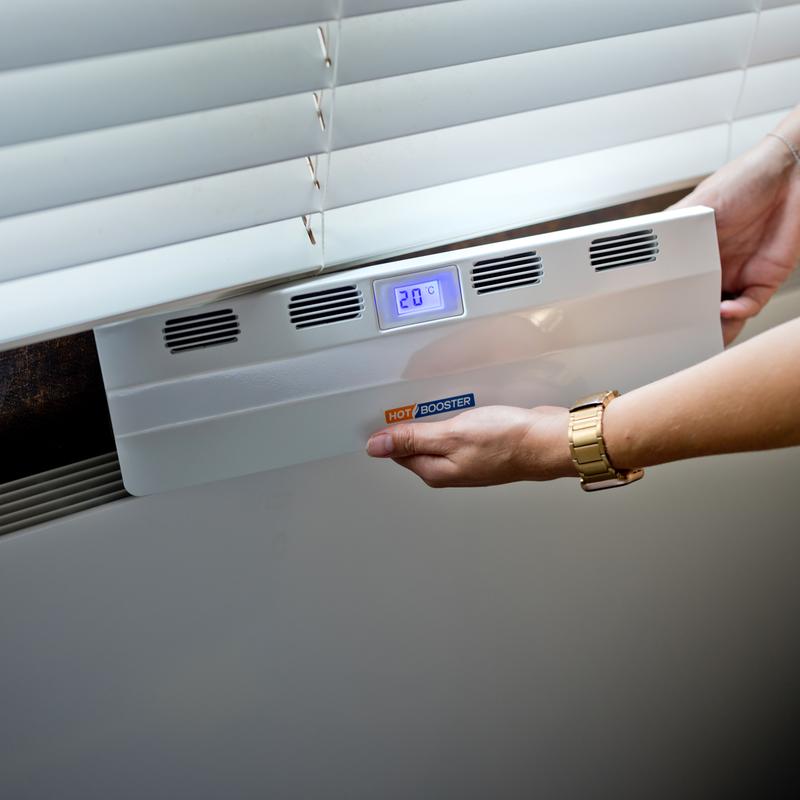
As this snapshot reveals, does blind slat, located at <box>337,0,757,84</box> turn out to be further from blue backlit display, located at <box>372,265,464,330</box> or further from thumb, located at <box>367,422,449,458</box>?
thumb, located at <box>367,422,449,458</box>

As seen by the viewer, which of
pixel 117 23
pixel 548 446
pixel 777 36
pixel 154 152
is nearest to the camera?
pixel 117 23

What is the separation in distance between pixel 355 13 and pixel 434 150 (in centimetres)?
21

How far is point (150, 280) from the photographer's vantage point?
2.74 ft

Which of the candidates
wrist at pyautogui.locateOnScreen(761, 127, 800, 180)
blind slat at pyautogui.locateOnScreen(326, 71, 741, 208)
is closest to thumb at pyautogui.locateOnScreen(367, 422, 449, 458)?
blind slat at pyautogui.locateOnScreen(326, 71, 741, 208)

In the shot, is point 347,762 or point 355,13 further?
point 347,762

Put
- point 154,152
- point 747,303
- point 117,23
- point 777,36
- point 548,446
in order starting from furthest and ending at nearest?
point 747,303 < point 777,36 < point 548,446 < point 154,152 < point 117,23

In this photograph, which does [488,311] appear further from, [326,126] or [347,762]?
[347,762]

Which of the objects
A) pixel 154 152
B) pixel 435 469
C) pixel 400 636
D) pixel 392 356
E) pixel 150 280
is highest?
pixel 154 152

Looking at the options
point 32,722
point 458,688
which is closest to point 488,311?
point 458,688

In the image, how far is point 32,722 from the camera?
94 centimetres

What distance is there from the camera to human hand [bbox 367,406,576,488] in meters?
0.82

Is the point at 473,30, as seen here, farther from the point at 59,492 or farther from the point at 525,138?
the point at 59,492

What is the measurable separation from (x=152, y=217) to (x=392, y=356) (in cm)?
25

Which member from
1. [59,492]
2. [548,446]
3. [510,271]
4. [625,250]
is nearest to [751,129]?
[625,250]
